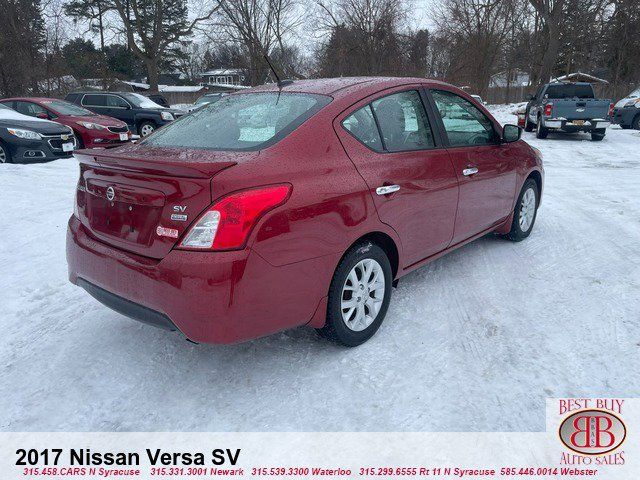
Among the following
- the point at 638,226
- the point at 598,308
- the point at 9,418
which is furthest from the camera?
the point at 638,226

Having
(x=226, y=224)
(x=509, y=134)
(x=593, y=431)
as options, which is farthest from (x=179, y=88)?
(x=593, y=431)

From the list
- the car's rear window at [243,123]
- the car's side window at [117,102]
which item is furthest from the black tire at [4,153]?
the car's rear window at [243,123]

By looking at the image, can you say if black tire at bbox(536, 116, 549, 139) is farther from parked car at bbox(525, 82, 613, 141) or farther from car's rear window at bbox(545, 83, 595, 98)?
car's rear window at bbox(545, 83, 595, 98)

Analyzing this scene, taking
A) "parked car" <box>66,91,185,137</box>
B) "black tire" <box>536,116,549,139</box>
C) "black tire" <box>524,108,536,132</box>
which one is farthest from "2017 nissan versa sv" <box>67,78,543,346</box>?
"black tire" <box>524,108,536,132</box>

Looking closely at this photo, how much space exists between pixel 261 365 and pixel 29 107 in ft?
40.2

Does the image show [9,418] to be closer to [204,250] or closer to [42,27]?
[204,250]

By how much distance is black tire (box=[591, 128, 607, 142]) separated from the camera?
14.9 metres

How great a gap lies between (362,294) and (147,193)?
140 cm

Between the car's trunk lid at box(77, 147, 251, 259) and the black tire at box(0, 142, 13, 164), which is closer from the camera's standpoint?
the car's trunk lid at box(77, 147, 251, 259)

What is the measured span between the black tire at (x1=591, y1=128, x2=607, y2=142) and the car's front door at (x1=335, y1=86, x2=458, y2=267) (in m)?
13.7

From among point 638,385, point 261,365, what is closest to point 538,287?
point 638,385

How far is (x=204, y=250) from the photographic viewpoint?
7.73 ft

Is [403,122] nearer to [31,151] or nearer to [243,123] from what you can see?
[243,123]

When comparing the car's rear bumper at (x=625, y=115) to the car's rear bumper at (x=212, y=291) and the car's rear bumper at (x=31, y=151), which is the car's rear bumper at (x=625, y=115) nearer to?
the car's rear bumper at (x=31, y=151)
